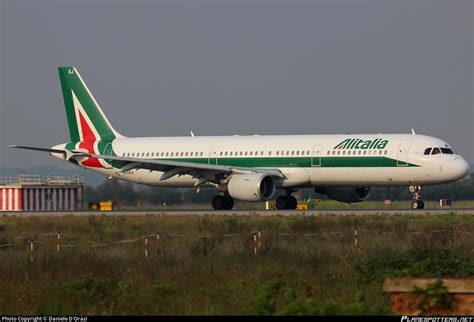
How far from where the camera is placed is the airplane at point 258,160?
47.4 m

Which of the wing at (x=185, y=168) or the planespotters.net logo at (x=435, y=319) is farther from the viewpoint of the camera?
the wing at (x=185, y=168)

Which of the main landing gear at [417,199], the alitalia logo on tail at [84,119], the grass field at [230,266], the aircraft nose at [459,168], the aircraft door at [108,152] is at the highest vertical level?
the alitalia logo on tail at [84,119]

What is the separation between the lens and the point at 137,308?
16.9 m

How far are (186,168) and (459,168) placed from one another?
1350 cm

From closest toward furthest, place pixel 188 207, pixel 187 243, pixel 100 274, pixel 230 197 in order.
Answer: pixel 100 274 < pixel 187 243 < pixel 230 197 < pixel 188 207

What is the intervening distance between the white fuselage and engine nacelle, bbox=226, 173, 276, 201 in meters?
0.96

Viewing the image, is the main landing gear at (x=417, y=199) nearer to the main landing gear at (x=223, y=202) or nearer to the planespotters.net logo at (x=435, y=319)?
the main landing gear at (x=223, y=202)

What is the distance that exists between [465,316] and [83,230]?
2476 centimetres

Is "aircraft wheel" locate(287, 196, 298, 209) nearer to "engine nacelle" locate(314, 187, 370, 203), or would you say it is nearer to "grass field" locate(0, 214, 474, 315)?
"engine nacelle" locate(314, 187, 370, 203)

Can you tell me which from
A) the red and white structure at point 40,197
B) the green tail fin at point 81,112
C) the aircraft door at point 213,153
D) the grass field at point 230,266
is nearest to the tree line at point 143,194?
the red and white structure at point 40,197

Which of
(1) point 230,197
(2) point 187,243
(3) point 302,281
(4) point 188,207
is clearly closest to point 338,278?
(3) point 302,281

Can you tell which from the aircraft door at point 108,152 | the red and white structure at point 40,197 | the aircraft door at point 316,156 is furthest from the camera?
the red and white structure at point 40,197

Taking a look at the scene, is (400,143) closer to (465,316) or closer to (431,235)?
(431,235)

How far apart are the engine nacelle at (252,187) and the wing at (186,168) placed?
1.89ft
